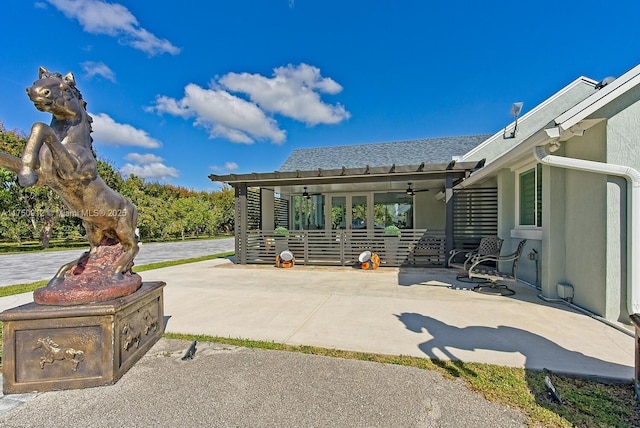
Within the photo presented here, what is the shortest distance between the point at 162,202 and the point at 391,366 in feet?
88.2

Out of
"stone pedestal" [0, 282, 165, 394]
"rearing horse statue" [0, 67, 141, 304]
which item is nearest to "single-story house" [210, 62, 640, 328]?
"rearing horse statue" [0, 67, 141, 304]

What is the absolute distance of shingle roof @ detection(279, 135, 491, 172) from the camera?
13172 millimetres

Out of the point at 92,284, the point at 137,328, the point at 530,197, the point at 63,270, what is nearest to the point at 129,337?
the point at 137,328

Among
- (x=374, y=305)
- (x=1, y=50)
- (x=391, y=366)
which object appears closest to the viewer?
(x=391, y=366)

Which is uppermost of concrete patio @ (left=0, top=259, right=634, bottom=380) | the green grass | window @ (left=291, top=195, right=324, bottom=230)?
window @ (left=291, top=195, right=324, bottom=230)

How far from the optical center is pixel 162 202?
2525 centimetres

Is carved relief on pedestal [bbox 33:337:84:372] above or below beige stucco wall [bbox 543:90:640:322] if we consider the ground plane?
below

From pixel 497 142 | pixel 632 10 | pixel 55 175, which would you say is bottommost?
pixel 55 175

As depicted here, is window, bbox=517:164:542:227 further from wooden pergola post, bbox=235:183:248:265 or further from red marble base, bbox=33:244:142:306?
wooden pergola post, bbox=235:183:248:265

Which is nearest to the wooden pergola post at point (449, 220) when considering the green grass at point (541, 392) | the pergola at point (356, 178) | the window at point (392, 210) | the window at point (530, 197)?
the pergola at point (356, 178)

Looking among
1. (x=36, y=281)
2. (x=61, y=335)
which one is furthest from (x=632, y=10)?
(x=36, y=281)

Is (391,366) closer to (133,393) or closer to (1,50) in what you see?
(133,393)

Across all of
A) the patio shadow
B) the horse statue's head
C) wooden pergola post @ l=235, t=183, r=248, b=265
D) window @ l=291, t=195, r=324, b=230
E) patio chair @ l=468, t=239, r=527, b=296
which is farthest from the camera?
window @ l=291, t=195, r=324, b=230

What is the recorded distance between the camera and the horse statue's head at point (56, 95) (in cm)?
234
